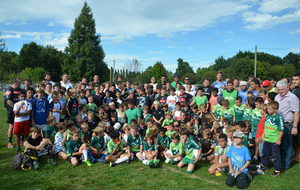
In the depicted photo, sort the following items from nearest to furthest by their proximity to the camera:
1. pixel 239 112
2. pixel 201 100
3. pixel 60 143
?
pixel 60 143 < pixel 239 112 < pixel 201 100

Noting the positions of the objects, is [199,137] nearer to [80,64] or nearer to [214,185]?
[214,185]

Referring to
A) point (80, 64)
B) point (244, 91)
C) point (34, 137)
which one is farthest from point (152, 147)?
point (80, 64)

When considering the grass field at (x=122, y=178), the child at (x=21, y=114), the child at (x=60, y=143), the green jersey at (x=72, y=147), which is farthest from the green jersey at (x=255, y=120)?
the child at (x=21, y=114)

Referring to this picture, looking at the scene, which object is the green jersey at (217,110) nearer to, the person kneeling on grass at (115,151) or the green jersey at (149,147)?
the green jersey at (149,147)

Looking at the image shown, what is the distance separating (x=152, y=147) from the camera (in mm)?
6199

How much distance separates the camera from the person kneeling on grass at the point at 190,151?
5.63m

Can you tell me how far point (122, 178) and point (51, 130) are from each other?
314 centimetres

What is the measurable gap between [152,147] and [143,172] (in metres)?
0.93

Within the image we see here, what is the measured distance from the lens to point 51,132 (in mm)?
6664

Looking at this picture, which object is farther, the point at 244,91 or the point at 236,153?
the point at 244,91

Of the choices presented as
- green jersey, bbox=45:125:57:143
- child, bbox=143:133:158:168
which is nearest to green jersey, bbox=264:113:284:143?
child, bbox=143:133:158:168

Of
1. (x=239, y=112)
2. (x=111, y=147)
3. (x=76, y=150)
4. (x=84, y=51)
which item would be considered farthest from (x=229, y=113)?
(x=84, y=51)

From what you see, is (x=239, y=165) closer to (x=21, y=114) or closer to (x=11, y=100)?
(x=21, y=114)

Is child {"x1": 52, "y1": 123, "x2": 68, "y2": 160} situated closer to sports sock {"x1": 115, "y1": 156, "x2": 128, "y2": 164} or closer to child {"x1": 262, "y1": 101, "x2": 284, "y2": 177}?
sports sock {"x1": 115, "y1": 156, "x2": 128, "y2": 164}
